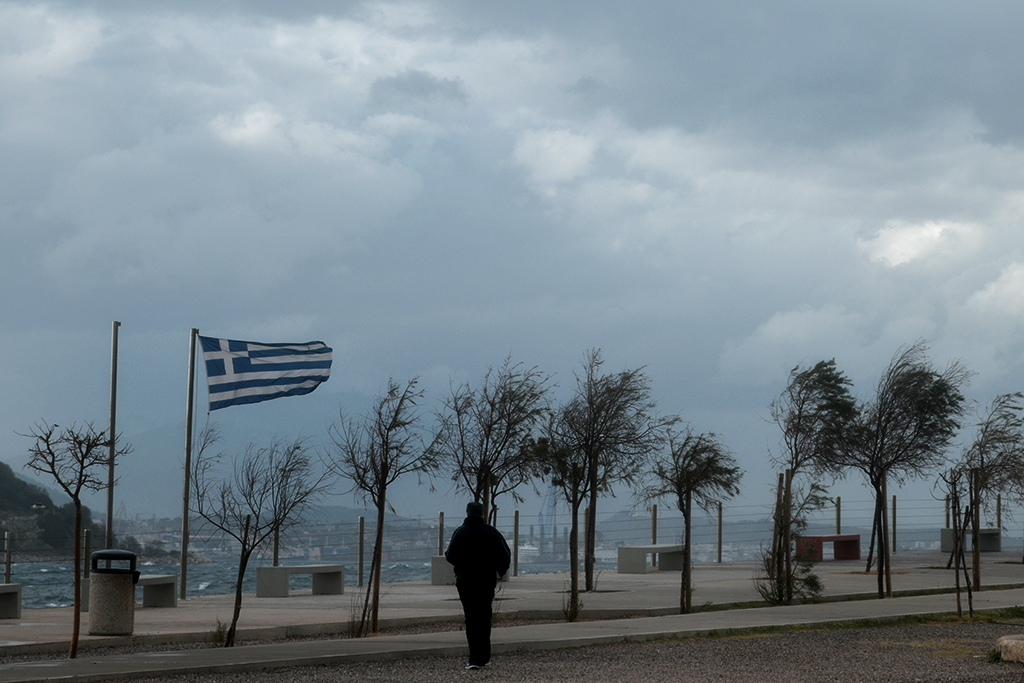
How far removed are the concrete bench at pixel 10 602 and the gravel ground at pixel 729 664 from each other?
8046 millimetres

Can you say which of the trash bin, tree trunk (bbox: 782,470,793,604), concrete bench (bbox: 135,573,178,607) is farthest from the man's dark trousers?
concrete bench (bbox: 135,573,178,607)

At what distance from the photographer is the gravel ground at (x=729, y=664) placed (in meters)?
10.8

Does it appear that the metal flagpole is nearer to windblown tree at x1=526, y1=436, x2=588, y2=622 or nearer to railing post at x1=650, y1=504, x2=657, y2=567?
windblown tree at x1=526, y1=436, x2=588, y2=622

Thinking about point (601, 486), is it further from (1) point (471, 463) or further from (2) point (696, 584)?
(1) point (471, 463)

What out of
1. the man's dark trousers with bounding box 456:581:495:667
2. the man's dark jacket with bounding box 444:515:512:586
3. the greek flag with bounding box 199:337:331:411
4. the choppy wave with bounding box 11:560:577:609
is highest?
the greek flag with bounding box 199:337:331:411

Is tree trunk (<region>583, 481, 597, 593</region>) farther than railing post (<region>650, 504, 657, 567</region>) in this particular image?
No

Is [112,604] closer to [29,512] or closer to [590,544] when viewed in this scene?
[590,544]

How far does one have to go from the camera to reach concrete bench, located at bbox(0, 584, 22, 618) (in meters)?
17.4

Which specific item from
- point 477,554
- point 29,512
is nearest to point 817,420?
point 477,554

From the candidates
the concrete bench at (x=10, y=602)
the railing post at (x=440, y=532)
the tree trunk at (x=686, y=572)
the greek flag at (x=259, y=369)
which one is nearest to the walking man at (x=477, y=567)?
the tree trunk at (x=686, y=572)

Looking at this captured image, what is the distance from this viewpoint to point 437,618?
1688cm

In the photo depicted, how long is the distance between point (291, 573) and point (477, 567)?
37.1ft

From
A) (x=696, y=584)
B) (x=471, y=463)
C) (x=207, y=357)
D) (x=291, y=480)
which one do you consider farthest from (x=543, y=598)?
(x=207, y=357)

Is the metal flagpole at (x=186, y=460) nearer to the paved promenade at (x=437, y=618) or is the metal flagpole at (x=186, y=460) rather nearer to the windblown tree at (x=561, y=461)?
the paved promenade at (x=437, y=618)
